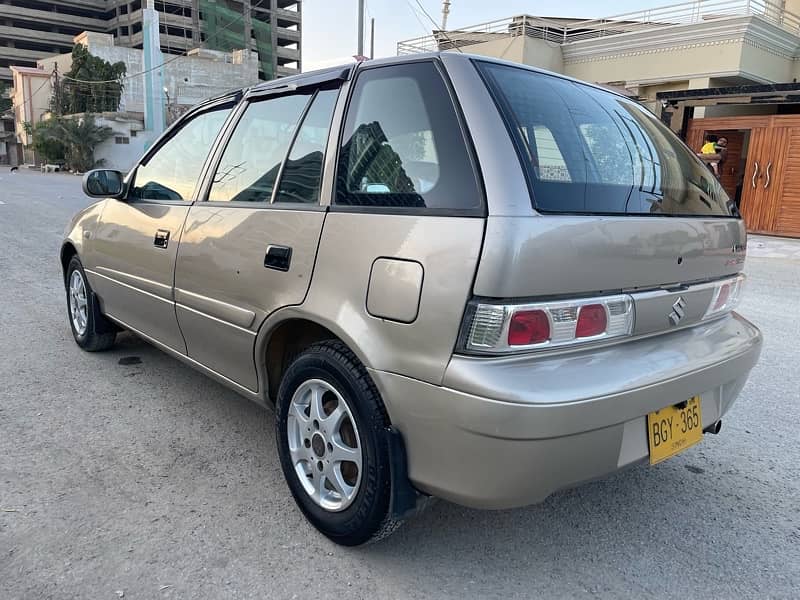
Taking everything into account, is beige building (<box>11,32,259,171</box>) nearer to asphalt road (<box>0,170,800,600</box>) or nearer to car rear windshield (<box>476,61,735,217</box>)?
asphalt road (<box>0,170,800,600</box>)

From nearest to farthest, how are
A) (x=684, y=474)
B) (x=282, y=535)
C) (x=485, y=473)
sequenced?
(x=485, y=473)
(x=282, y=535)
(x=684, y=474)

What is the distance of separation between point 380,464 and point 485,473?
14.9 inches

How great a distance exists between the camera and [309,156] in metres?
2.55

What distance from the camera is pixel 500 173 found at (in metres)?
1.91

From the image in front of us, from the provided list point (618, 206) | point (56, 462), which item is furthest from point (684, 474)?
point (56, 462)

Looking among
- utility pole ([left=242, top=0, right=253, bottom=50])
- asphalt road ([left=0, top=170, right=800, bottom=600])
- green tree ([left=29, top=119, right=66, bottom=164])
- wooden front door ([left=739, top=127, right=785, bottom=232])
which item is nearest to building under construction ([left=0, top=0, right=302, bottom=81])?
utility pole ([left=242, top=0, right=253, bottom=50])

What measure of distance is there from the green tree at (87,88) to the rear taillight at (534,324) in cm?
6281

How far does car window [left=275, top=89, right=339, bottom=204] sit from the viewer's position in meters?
2.48

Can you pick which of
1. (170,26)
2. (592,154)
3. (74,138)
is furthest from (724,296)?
(170,26)

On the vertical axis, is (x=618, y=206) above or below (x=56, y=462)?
above

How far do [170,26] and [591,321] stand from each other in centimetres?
8691

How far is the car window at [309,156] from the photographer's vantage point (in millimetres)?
2478

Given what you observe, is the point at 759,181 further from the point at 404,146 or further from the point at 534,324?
the point at 534,324

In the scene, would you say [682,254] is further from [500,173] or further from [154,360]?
[154,360]
